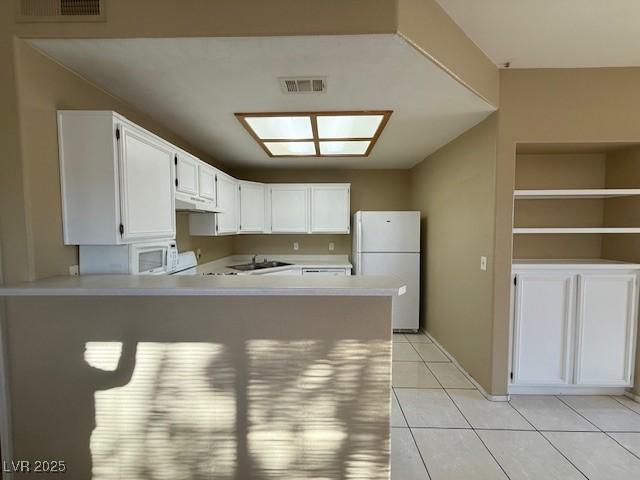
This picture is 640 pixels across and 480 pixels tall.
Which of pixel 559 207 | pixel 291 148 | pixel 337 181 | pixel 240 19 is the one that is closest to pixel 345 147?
pixel 291 148

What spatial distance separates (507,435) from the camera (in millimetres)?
2023

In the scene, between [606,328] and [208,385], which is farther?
[606,328]

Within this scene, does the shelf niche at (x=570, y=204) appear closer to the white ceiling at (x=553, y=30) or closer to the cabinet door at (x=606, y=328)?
the cabinet door at (x=606, y=328)

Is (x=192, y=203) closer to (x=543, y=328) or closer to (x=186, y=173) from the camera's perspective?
(x=186, y=173)

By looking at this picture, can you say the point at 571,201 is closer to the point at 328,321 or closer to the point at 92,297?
the point at 328,321

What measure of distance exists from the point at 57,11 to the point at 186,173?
3.83ft

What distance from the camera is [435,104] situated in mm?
2221

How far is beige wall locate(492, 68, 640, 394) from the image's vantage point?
2.27 m

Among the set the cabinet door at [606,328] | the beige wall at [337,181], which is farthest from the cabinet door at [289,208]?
the cabinet door at [606,328]

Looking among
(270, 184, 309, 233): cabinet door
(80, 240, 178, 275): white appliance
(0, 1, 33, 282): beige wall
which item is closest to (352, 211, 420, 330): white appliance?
(270, 184, 309, 233): cabinet door

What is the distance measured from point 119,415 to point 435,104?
2825mm

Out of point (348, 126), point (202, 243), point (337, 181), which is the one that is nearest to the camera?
point (348, 126)

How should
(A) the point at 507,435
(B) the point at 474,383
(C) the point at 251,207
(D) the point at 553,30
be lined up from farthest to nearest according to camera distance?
(C) the point at 251,207 < (B) the point at 474,383 < (A) the point at 507,435 < (D) the point at 553,30

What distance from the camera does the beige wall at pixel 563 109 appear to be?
2.27m
